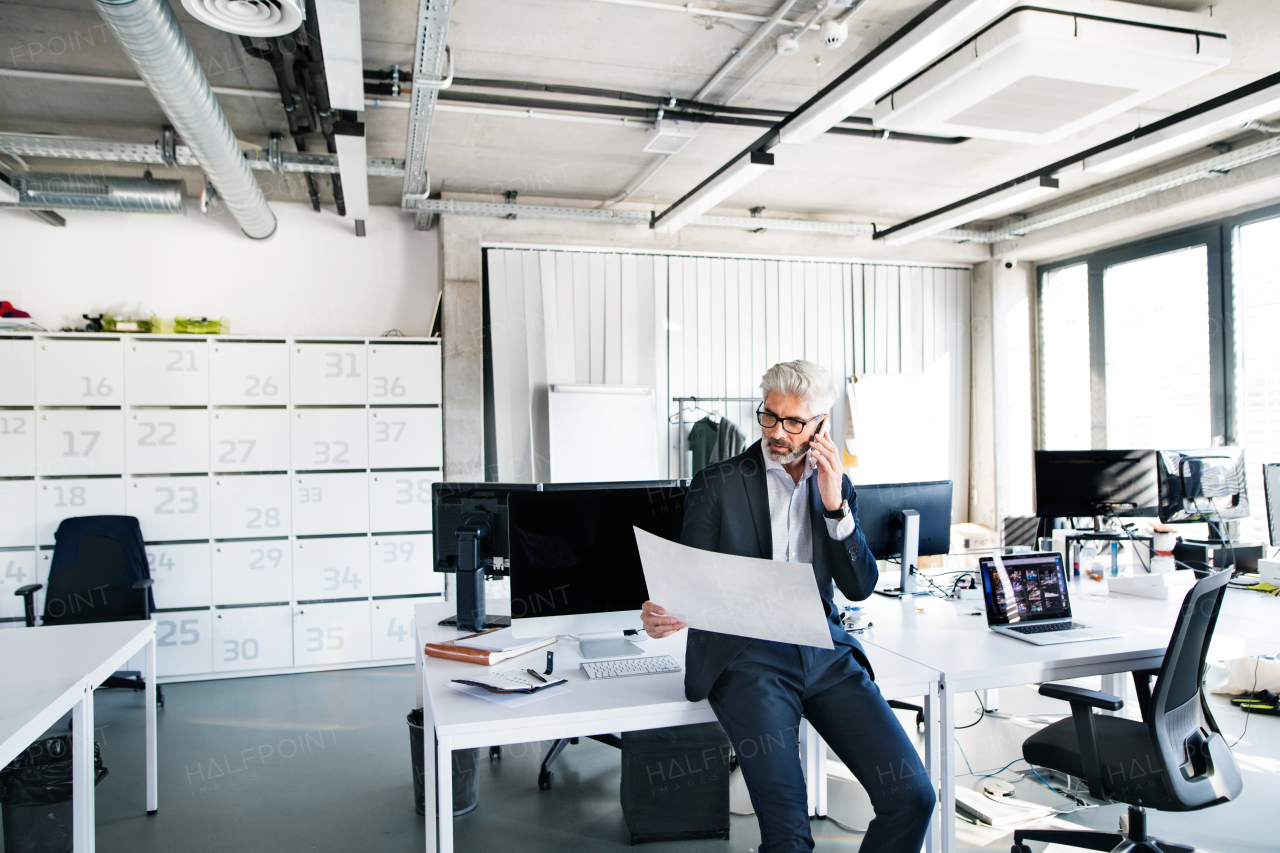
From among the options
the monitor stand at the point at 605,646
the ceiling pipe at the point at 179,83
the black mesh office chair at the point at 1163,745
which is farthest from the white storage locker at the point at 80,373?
the black mesh office chair at the point at 1163,745

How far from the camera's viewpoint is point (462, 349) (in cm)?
571

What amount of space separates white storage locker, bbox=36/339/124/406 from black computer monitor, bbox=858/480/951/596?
448 centimetres

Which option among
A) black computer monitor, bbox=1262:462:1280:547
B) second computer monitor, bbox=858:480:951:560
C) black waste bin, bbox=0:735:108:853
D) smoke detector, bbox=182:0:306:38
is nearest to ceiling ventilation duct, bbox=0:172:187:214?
smoke detector, bbox=182:0:306:38

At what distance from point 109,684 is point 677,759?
147 inches

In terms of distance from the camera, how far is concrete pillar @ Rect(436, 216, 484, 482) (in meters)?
5.71

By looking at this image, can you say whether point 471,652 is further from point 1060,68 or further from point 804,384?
point 1060,68

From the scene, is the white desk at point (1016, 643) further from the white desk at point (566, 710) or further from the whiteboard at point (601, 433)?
the whiteboard at point (601, 433)

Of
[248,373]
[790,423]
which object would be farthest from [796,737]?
[248,373]

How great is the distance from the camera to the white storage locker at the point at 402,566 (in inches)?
204

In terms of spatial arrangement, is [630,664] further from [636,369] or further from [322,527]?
[636,369]

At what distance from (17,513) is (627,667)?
173 inches

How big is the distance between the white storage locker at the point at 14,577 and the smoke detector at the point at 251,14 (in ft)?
12.2

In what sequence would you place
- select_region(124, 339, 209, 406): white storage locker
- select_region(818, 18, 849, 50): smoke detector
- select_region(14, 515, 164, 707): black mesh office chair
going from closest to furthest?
select_region(818, 18, 849, 50): smoke detector
select_region(14, 515, 164, 707): black mesh office chair
select_region(124, 339, 209, 406): white storage locker

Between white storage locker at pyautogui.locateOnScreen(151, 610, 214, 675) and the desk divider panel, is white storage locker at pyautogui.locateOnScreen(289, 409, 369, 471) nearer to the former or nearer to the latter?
the desk divider panel
